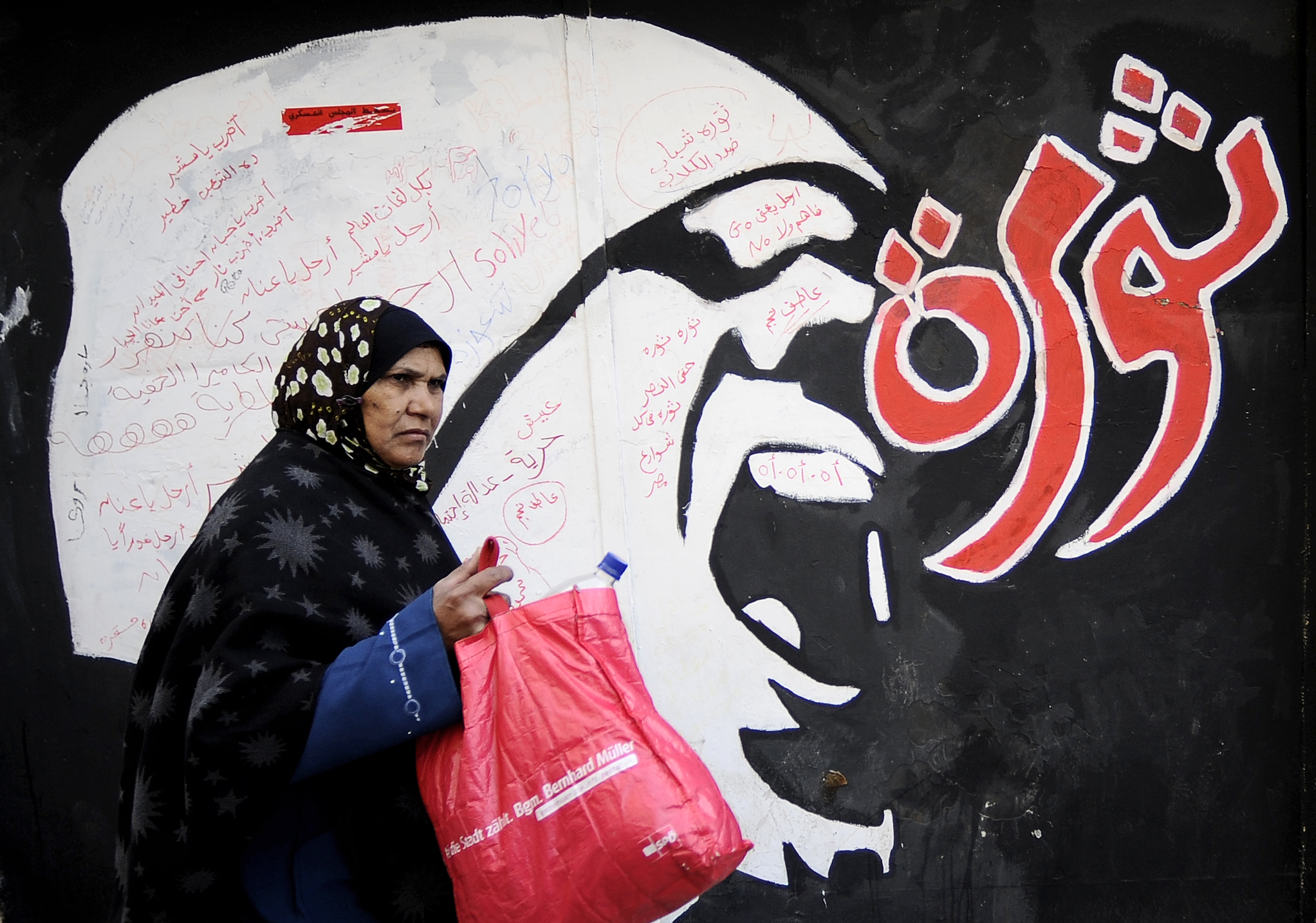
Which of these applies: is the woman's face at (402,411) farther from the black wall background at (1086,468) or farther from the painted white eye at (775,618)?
the black wall background at (1086,468)

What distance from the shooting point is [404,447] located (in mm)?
1756

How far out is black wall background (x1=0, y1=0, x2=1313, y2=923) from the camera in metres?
2.93

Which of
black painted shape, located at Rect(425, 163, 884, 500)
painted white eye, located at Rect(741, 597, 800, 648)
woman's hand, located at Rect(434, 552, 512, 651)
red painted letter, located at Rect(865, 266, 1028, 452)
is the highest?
black painted shape, located at Rect(425, 163, 884, 500)

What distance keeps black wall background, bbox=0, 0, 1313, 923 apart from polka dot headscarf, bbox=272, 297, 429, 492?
164 cm

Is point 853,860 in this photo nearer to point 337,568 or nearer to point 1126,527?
point 1126,527

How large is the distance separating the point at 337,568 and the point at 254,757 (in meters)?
0.32

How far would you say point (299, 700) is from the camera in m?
1.38

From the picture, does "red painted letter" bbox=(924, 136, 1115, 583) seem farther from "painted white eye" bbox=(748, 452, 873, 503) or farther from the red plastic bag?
the red plastic bag

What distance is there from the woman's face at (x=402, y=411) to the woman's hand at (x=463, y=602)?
40 cm

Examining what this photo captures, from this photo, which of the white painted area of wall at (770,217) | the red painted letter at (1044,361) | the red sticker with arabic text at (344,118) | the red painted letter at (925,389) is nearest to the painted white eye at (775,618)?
the red painted letter at (1044,361)

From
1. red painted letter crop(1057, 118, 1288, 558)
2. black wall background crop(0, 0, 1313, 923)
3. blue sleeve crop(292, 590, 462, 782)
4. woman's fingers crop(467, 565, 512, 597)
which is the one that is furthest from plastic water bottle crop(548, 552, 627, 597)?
red painted letter crop(1057, 118, 1288, 558)

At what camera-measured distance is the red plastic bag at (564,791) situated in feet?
4.30

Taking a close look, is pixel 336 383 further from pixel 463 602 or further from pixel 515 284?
pixel 515 284

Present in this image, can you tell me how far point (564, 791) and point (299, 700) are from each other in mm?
429
